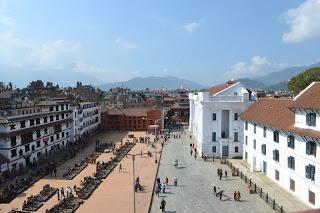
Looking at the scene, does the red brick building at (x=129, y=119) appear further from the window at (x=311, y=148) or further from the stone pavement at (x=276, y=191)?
the window at (x=311, y=148)

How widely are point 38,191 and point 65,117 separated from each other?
3647cm

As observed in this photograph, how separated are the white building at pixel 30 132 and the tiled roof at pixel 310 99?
38.6 metres

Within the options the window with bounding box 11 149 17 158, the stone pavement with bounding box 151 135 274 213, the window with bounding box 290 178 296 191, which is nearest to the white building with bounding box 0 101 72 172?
the window with bounding box 11 149 17 158

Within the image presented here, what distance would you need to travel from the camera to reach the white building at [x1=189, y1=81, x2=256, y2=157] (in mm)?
67500

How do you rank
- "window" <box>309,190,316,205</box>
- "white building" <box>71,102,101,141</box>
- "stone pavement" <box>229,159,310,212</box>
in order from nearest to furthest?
"window" <box>309,190,316,205</box>, "stone pavement" <box>229,159,310,212</box>, "white building" <box>71,102,101,141</box>

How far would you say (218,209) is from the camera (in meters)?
38.5

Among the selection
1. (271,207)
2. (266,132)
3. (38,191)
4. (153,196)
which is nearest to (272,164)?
(266,132)

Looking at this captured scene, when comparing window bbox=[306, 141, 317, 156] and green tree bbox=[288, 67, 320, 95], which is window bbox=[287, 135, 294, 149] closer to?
window bbox=[306, 141, 317, 156]

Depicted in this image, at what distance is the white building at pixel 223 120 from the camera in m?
67.5

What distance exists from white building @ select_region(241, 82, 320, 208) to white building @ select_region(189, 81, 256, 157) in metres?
9.53

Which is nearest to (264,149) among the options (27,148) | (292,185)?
(292,185)

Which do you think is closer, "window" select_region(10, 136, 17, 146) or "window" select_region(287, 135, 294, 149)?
"window" select_region(287, 135, 294, 149)

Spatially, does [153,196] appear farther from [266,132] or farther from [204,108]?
[204,108]

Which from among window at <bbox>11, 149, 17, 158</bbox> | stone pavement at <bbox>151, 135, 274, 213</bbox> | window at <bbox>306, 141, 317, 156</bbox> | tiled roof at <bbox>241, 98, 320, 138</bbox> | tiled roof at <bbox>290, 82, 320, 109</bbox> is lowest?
stone pavement at <bbox>151, 135, 274, 213</bbox>
